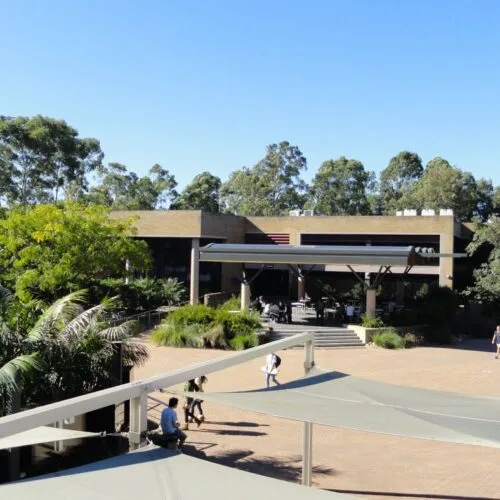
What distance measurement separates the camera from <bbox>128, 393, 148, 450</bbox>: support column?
6.88 metres

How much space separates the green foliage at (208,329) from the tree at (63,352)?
14.0 metres

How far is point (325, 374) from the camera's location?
35.4ft

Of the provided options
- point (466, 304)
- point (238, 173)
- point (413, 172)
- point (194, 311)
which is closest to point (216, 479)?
point (194, 311)

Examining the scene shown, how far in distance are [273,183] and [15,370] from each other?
7367 cm

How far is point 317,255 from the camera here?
30719 millimetres

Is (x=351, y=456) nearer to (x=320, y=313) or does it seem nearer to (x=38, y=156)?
(x=320, y=313)

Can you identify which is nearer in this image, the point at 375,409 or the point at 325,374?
the point at 375,409

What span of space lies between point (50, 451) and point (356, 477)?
5.12 meters

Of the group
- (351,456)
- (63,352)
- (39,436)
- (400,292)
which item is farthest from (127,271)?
(39,436)

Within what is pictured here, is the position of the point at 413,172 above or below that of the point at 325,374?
above

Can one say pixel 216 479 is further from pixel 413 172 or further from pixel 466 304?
pixel 413 172

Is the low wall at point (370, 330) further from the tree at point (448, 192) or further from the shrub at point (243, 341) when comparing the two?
the tree at point (448, 192)

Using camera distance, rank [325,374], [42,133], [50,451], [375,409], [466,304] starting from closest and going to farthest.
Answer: [375,409], [50,451], [325,374], [466,304], [42,133]

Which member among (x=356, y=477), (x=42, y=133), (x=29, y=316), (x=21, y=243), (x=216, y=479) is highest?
(x=42, y=133)
